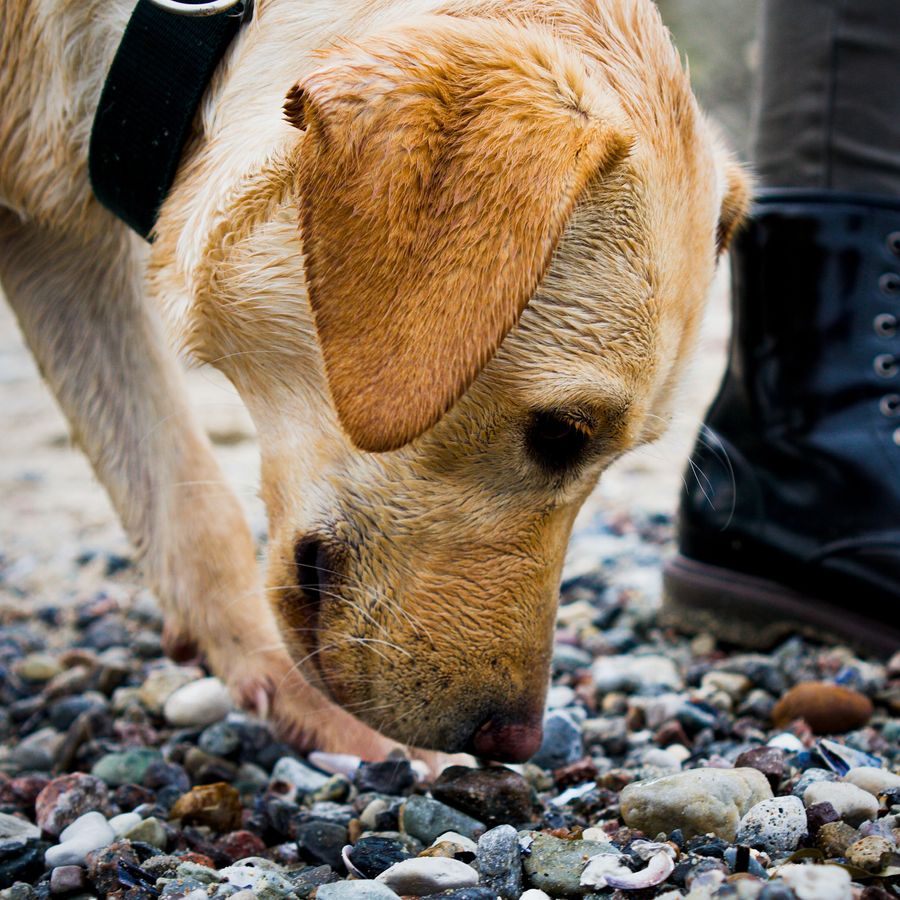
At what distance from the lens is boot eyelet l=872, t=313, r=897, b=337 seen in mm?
3023

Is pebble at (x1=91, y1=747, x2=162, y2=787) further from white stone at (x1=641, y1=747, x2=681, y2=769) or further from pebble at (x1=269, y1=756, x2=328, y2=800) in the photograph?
white stone at (x1=641, y1=747, x2=681, y2=769)

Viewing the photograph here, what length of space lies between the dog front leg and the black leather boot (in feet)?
4.27

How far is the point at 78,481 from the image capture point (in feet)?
17.4

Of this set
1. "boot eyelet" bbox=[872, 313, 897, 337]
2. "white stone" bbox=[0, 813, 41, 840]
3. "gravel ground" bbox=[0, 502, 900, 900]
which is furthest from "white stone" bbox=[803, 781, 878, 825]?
"boot eyelet" bbox=[872, 313, 897, 337]

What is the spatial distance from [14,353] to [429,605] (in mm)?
6979

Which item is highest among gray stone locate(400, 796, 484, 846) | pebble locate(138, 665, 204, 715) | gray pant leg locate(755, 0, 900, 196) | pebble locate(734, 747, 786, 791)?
gray pant leg locate(755, 0, 900, 196)

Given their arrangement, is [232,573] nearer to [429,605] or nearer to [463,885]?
[429,605]

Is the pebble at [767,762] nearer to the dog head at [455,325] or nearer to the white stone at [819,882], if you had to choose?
the dog head at [455,325]

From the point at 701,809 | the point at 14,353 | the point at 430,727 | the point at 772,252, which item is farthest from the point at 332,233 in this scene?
the point at 14,353

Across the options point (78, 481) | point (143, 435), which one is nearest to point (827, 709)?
point (143, 435)

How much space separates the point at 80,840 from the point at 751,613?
1982mm

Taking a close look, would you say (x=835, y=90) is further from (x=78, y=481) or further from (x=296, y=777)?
(x=78, y=481)

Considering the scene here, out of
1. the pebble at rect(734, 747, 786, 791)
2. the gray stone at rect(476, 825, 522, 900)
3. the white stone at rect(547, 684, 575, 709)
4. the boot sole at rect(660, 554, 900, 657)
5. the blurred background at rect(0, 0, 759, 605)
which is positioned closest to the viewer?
the gray stone at rect(476, 825, 522, 900)

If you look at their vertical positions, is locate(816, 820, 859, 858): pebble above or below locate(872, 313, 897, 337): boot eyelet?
below
